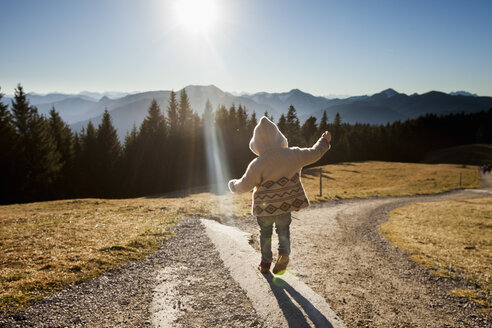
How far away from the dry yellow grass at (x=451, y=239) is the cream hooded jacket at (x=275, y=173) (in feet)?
13.5

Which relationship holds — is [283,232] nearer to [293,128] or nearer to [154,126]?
[154,126]

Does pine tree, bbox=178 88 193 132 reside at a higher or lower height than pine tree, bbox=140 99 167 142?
higher

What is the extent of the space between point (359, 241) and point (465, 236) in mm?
8424

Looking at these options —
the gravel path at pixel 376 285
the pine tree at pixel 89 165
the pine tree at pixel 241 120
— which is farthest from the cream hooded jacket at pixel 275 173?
the pine tree at pixel 241 120

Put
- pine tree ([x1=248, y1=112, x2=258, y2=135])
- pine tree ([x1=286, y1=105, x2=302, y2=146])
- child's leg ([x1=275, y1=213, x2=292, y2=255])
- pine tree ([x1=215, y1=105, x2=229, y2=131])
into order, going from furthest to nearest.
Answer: pine tree ([x1=286, y1=105, x2=302, y2=146]) → pine tree ([x1=248, y1=112, x2=258, y2=135]) → pine tree ([x1=215, y1=105, x2=229, y2=131]) → child's leg ([x1=275, y1=213, x2=292, y2=255])

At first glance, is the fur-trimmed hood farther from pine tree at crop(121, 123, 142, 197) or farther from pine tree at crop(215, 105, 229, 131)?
pine tree at crop(215, 105, 229, 131)

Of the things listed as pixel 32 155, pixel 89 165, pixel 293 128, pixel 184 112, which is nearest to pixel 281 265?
pixel 32 155

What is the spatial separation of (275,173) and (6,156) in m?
46.5

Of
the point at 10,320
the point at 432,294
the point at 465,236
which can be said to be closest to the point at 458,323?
the point at 432,294

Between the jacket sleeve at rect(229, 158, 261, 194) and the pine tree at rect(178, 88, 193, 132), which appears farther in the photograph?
the pine tree at rect(178, 88, 193, 132)

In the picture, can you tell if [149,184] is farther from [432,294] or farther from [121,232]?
[432,294]

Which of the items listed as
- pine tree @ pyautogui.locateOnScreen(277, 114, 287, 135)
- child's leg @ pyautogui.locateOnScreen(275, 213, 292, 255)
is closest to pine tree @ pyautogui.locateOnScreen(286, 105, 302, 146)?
pine tree @ pyautogui.locateOnScreen(277, 114, 287, 135)

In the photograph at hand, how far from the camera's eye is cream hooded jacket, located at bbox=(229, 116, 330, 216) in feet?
15.8

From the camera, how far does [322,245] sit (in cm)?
831
